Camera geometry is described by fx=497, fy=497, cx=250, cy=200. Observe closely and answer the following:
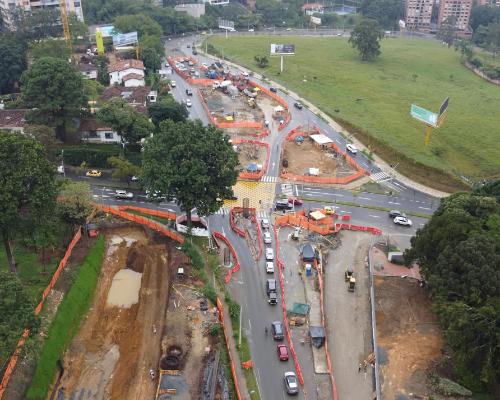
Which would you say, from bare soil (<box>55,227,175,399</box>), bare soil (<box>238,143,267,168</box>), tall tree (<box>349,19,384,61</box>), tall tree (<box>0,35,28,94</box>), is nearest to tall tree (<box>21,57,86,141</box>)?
bare soil (<box>238,143,267,168</box>)

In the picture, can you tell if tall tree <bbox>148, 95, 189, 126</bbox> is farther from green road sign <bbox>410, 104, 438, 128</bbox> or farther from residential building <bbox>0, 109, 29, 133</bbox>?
green road sign <bbox>410, 104, 438, 128</bbox>

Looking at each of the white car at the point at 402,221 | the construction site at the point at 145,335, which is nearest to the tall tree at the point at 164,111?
the construction site at the point at 145,335

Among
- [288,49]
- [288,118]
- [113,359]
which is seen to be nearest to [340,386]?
[113,359]

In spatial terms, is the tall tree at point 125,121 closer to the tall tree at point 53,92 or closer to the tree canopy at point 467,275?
the tall tree at point 53,92

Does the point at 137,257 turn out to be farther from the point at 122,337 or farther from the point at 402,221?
the point at 402,221

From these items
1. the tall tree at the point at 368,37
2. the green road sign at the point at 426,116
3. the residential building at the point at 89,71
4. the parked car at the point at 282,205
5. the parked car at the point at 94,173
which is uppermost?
the tall tree at the point at 368,37

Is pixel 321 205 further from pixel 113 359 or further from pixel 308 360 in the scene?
pixel 113 359
